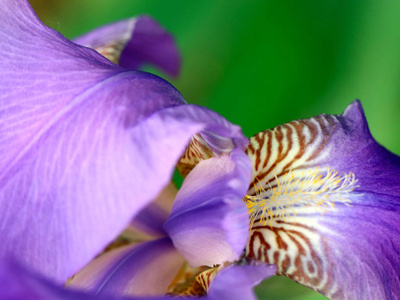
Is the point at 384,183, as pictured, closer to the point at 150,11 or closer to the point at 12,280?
the point at 12,280

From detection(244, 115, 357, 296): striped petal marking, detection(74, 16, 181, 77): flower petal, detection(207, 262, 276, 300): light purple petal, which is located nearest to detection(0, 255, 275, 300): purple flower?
detection(207, 262, 276, 300): light purple petal

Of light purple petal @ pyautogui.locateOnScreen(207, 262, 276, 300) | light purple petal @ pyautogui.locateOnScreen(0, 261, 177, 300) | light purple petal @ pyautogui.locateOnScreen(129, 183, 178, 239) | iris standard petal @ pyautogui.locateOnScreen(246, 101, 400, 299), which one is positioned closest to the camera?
light purple petal @ pyautogui.locateOnScreen(0, 261, 177, 300)

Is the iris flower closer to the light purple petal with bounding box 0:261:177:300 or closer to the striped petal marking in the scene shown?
the striped petal marking

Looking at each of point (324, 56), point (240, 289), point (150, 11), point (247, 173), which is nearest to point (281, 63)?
point (324, 56)

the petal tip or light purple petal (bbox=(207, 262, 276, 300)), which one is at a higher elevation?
the petal tip

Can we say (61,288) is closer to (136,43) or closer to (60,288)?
(60,288)

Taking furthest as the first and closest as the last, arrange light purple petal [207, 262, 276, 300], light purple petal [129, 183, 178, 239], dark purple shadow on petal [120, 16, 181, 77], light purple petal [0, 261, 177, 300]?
dark purple shadow on petal [120, 16, 181, 77] → light purple petal [129, 183, 178, 239] → light purple petal [207, 262, 276, 300] → light purple petal [0, 261, 177, 300]
